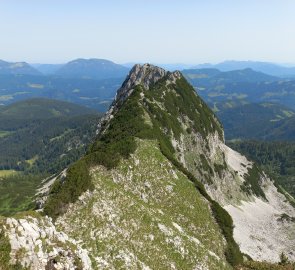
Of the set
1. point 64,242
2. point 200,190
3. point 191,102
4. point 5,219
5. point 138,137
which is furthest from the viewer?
point 191,102

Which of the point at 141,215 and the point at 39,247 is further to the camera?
the point at 141,215

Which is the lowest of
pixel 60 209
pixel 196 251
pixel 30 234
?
pixel 196 251

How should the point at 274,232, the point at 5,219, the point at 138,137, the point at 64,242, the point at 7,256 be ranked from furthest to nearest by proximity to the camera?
1. the point at 274,232
2. the point at 138,137
3. the point at 64,242
4. the point at 5,219
5. the point at 7,256

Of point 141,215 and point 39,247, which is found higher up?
point 39,247

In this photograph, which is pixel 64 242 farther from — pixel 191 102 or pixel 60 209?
pixel 191 102

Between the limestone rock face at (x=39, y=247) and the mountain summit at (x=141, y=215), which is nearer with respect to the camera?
the limestone rock face at (x=39, y=247)

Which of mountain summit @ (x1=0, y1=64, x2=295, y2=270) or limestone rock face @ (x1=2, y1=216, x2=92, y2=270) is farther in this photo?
mountain summit @ (x1=0, y1=64, x2=295, y2=270)

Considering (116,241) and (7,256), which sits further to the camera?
(116,241)

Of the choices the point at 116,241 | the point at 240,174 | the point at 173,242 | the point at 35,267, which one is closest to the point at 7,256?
the point at 35,267
